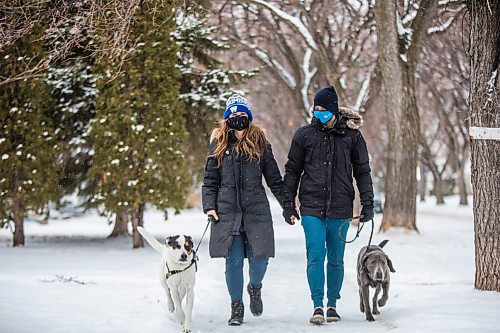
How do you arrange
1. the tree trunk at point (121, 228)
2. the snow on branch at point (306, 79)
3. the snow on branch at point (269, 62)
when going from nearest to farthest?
the tree trunk at point (121, 228), the snow on branch at point (269, 62), the snow on branch at point (306, 79)

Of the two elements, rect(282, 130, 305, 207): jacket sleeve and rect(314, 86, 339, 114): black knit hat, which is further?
rect(282, 130, 305, 207): jacket sleeve

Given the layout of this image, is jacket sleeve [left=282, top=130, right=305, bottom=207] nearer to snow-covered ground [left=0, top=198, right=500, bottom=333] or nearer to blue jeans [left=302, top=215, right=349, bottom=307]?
blue jeans [left=302, top=215, right=349, bottom=307]

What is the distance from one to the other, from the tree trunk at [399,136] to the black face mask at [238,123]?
33.3 feet

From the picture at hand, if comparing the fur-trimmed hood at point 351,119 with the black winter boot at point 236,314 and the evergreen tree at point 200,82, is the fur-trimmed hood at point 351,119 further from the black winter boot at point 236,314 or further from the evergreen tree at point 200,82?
the evergreen tree at point 200,82

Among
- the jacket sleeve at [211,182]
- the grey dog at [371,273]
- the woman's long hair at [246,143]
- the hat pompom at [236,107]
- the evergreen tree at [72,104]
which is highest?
the evergreen tree at [72,104]

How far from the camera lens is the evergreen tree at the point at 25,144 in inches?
569

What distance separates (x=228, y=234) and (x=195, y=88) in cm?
966

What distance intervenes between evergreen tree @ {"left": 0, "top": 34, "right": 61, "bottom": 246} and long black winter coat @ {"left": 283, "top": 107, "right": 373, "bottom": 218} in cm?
919

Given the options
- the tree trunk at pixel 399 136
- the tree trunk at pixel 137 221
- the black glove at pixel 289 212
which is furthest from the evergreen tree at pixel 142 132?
the black glove at pixel 289 212

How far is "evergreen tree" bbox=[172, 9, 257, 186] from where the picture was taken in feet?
50.3

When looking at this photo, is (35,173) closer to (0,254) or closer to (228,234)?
(0,254)

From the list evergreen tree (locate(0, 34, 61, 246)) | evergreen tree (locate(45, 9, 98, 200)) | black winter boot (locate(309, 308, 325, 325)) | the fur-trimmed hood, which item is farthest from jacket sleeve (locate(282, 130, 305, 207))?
evergreen tree (locate(0, 34, 61, 246))

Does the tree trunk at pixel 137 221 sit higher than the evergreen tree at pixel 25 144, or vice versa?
the evergreen tree at pixel 25 144

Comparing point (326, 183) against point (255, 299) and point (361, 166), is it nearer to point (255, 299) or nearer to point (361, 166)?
point (361, 166)
